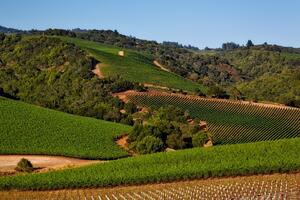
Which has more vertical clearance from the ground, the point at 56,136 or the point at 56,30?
the point at 56,30

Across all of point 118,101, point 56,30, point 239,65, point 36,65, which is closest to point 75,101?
point 118,101

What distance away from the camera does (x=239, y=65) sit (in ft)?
617

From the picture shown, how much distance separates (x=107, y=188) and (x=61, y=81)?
5647 cm

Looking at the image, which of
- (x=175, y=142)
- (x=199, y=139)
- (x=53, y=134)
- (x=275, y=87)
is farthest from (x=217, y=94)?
(x=53, y=134)

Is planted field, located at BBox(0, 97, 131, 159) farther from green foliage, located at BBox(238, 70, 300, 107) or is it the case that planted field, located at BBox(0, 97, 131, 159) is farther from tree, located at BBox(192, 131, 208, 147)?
green foliage, located at BBox(238, 70, 300, 107)

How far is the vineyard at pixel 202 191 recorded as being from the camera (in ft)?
130

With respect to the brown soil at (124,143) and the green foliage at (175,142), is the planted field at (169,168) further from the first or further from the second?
the green foliage at (175,142)

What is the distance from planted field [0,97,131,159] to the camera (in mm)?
58500

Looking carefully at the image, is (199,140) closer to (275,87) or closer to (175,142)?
(175,142)

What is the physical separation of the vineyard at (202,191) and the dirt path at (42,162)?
9998 mm

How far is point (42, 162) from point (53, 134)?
8.34 meters

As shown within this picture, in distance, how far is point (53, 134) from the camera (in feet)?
209

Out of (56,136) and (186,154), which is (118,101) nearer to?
(56,136)

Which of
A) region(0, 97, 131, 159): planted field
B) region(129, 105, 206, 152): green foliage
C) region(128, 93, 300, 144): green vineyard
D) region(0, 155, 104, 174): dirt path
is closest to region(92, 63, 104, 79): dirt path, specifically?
region(128, 93, 300, 144): green vineyard
